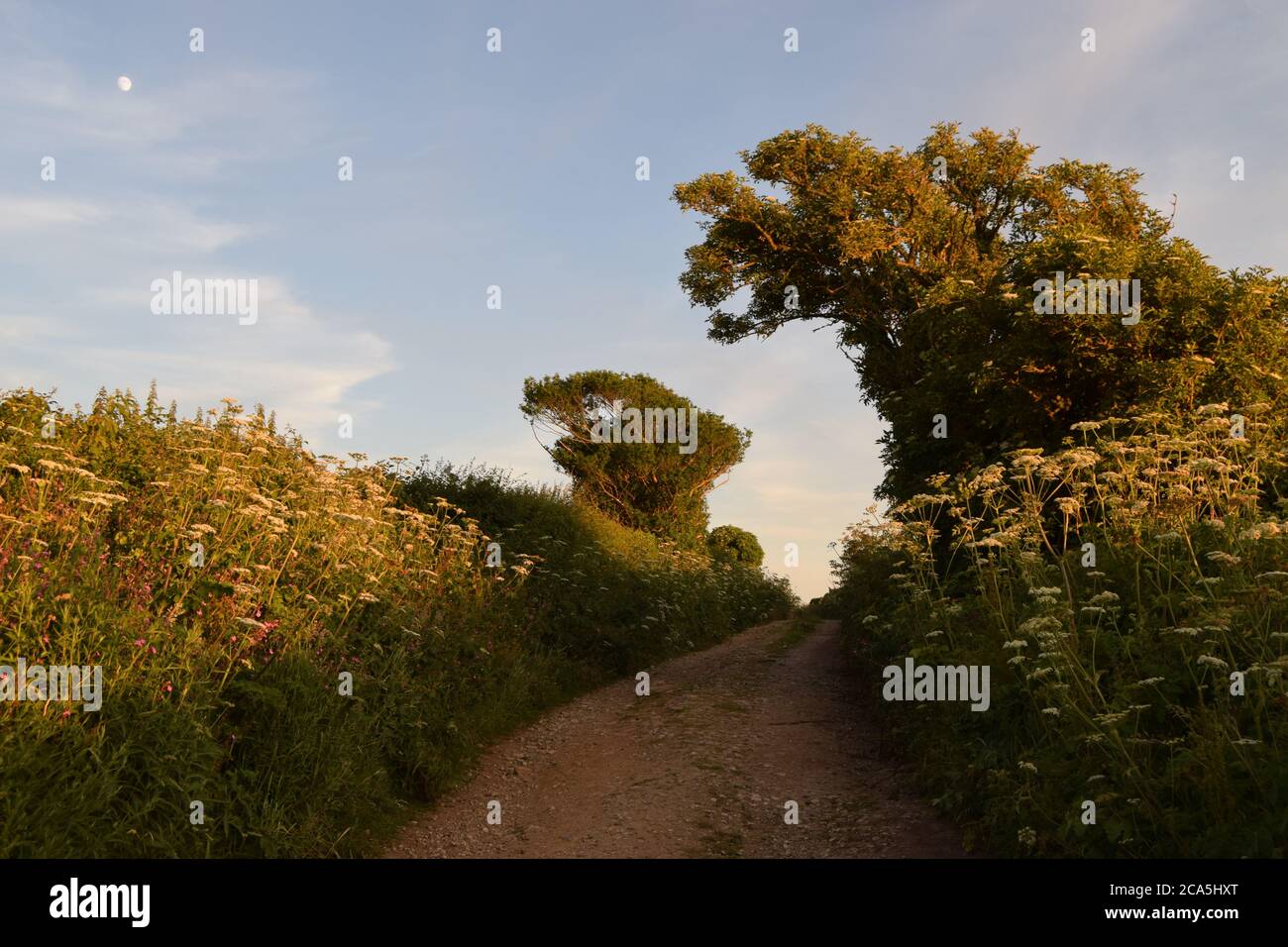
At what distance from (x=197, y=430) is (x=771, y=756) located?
7678 mm

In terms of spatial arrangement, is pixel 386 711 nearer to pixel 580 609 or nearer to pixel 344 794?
pixel 344 794

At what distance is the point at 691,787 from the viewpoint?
30.9 ft

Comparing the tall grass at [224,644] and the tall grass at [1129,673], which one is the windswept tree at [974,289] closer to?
the tall grass at [1129,673]

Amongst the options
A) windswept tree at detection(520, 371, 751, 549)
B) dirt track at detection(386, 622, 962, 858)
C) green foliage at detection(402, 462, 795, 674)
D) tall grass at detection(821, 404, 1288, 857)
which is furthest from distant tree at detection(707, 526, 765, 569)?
tall grass at detection(821, 404, 1288, 857)

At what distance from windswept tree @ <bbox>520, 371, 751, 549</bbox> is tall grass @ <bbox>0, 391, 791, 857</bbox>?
2008cm

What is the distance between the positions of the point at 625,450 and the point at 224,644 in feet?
87.5

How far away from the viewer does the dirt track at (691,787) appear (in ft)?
26.1

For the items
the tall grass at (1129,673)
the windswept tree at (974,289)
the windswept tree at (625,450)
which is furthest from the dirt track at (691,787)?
the windswept tree at (625,450)

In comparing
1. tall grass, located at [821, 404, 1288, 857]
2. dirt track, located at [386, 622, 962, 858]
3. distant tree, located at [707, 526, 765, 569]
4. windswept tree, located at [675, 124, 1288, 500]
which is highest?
windswept tree, located at [675, 124, 1288, 500]

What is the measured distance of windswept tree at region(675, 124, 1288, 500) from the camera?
12.0 m

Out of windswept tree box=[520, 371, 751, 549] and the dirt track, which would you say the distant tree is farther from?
the dirt track

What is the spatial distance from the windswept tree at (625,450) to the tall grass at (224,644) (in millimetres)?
20083

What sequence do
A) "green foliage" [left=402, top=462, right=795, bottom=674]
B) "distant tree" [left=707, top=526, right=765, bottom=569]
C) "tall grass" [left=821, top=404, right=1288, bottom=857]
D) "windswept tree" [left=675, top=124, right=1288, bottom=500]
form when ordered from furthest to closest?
"distant tree" [left=707, top=526, right=765, bottom=569], "green foliage" [left=402, top=462, right=795, bottom=674], "windswept tree" [left=675, top=124, right=1288, bottom=500], "tall grass" [left=821, top=404, right=1288, bottom=857]
